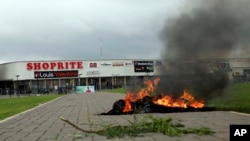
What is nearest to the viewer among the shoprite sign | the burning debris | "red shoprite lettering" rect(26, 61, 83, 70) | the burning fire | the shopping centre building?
the burning debris

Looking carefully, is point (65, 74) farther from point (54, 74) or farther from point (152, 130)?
point (152, 130)

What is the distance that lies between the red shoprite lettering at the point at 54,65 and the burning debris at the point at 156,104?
93082 mm

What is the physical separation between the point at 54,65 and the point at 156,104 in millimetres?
95456

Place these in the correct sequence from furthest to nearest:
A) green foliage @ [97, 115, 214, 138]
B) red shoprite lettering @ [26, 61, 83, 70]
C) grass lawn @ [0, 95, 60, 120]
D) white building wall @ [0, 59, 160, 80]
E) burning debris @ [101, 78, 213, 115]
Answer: white building wall @ [0, 59, 160, 80], red shoprite lettering @ [26, 61, 83, 70], grass lawn @ [0, 95, 60, 120], burning debris @ [101, 78, 213, 115], green foliage @ [97, 115, 214, 138]

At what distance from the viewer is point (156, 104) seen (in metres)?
18.5

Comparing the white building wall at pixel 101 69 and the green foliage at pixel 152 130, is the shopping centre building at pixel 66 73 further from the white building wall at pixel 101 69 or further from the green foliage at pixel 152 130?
the green foliage at pixel 152 130

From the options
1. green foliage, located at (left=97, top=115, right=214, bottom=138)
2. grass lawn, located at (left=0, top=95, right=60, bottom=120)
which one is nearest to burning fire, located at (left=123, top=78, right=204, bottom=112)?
grass lawn, located at (left=0, top=95, right=60, bottom=120)

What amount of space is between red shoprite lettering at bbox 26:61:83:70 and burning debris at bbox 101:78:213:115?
3665 inches

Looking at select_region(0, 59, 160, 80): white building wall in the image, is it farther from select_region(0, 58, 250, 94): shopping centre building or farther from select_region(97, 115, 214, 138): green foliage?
select_region(97, 115, 214, 138): green foliage

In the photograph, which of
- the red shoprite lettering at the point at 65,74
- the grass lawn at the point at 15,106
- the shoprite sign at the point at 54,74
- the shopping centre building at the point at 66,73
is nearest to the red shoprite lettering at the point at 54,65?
the shopping centre building at the point at 66,73

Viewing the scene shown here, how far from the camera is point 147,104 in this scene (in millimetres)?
18578

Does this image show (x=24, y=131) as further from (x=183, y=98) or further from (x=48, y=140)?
(x=183, y=98)

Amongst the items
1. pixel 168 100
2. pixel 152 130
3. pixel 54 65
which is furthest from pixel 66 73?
pixel 152 130

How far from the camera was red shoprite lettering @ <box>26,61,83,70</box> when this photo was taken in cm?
11025
